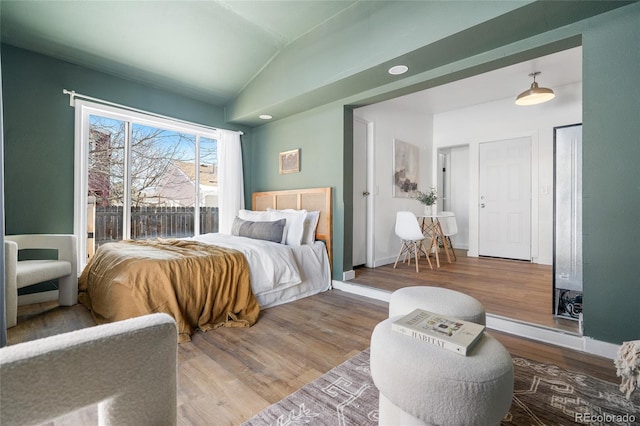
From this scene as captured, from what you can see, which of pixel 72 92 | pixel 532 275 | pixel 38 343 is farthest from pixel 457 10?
pixel 72 92

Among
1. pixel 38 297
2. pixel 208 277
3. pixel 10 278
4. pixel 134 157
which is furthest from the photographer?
pixel 134 157

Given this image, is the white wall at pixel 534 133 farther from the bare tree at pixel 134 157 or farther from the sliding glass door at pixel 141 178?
the bare tree at pixel 134 157

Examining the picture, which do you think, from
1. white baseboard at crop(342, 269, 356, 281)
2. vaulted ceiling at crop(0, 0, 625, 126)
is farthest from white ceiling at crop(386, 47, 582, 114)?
white baseboard at crop(342, 269, 356, 281)

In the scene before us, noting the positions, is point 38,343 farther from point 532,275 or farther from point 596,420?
point 532,275

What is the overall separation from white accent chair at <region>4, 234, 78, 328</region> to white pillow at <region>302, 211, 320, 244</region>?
2289mm

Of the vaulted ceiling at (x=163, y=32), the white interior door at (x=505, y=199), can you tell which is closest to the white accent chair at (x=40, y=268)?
the vaulted ceiling at (x=163, y=32)

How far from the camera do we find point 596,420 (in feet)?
4.11

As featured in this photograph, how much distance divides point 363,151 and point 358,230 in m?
1.18

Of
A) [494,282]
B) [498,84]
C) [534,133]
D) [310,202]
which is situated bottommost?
[494,282]

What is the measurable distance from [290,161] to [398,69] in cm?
193

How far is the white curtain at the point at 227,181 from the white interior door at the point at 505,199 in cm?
425

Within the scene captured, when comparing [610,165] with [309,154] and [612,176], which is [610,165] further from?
[309,154]

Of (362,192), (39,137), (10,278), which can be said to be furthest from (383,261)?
(39,137)

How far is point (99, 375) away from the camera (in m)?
0.59
